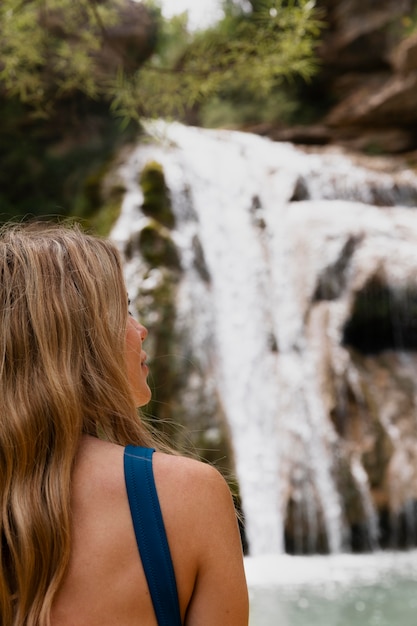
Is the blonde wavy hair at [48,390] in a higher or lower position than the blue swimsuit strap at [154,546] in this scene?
higher

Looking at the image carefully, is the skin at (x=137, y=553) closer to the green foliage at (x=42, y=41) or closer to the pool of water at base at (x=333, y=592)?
the green foliage at (x=42, y=41)

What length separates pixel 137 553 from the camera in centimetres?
124

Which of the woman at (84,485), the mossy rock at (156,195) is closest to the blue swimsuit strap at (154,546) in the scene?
the woman at (84,485)

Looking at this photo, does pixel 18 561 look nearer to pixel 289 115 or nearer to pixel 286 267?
pixel 286 267

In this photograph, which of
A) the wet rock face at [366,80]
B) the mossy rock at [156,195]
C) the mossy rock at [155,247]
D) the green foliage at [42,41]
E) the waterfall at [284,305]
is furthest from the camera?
the wet rock face at [366,80]

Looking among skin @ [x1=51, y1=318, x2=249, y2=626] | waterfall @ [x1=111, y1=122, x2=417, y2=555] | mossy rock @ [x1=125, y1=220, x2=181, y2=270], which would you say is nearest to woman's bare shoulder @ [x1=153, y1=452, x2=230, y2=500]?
skin @ [x1=51, y1=318, x2=249, y2=626]

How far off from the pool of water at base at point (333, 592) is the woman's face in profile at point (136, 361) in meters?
4.51

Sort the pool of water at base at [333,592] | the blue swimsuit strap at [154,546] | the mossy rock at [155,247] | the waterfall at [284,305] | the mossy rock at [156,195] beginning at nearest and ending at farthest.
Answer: the blue swimsuit strap at [154,546] → the pool of water at base at [333,592] → the waterfall at [284,305] → the mossy rock at [155,247] → the mossy rock at [156,195]

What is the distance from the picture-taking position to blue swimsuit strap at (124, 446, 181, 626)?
1.22 m

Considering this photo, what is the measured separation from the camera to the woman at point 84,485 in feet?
4.05

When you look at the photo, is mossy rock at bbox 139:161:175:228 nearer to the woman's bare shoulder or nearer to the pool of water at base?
the pool of water at base

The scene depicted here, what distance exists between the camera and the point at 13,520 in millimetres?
1278

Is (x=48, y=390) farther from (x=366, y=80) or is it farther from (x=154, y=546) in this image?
(x=366, y=80)

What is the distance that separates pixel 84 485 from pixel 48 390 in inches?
6.4
